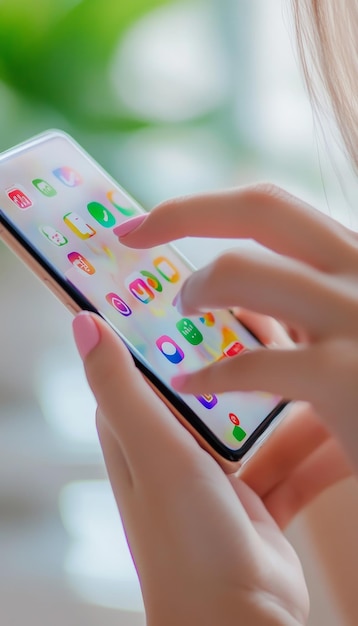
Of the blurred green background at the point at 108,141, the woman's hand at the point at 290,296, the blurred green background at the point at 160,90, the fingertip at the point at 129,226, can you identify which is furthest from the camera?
the blurred green background at the point at 160,90

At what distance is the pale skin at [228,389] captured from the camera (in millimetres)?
281

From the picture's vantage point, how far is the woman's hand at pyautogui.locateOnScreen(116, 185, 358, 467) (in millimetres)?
278

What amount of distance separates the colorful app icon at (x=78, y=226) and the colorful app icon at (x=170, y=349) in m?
0.07

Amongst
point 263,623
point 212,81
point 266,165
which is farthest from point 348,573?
point 212,81

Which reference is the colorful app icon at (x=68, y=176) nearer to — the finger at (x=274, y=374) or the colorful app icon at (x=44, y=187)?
the colorful app icon at (x=44, y=187)

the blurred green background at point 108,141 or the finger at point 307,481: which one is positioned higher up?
the blurred green background at point 108,141

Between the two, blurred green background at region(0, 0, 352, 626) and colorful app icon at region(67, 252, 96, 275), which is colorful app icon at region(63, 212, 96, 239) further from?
blurred green background at region(0, 0, 352, 626)

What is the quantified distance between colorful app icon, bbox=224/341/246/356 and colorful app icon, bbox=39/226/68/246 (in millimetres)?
107

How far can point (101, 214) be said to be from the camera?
1.47ft

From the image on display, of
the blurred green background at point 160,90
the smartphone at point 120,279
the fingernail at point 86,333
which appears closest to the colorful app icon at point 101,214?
the smartphone at point 120,279

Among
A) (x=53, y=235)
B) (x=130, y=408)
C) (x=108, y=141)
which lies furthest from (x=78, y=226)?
(x=108, y=141)

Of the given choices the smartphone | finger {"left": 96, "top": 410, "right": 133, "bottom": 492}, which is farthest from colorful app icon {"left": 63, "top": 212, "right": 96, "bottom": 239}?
finger {"left": 96, "top": 410, "right": 133, "bottom": 492}

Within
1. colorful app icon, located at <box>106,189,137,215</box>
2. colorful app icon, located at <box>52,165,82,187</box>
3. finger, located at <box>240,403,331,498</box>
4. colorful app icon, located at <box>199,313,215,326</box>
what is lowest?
finger, located at <box>240,403,331,498</box>

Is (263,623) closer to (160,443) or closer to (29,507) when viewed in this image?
(160,443)
